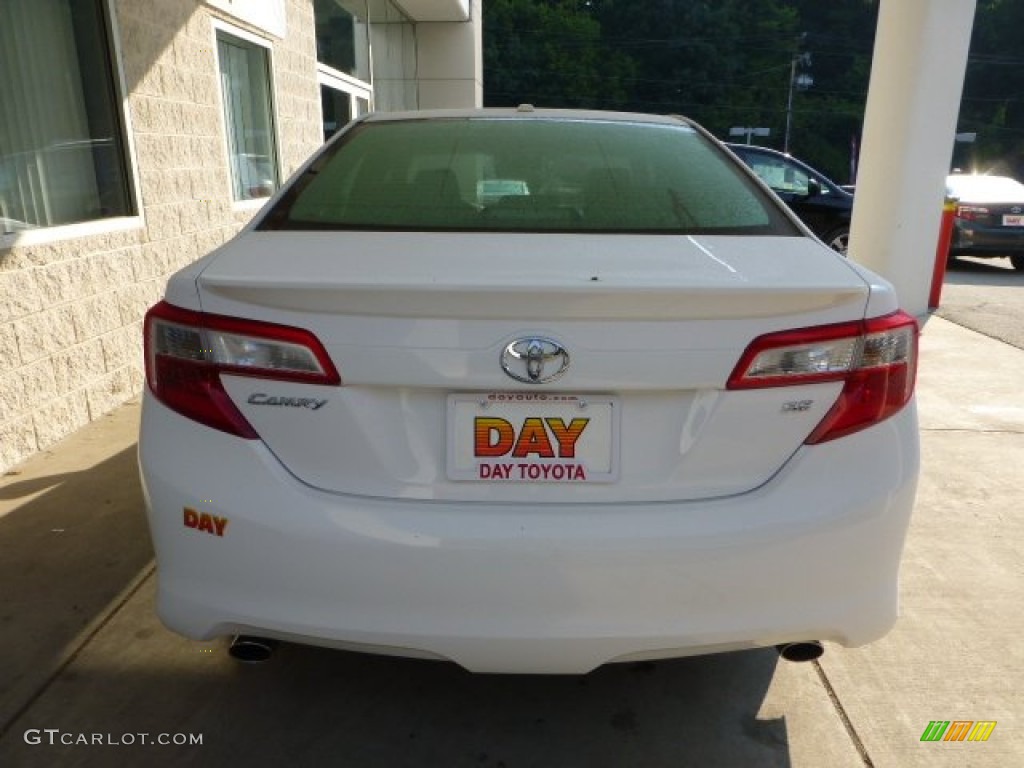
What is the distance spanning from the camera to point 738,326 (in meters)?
Answer: 1.65

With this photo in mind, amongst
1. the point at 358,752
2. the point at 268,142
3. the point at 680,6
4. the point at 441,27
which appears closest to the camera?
the point at 358,752

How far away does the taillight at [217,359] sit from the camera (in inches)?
65.3

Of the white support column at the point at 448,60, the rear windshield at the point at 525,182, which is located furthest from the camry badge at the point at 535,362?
the white support column at the point at 448,60

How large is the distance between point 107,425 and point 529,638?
3.43m

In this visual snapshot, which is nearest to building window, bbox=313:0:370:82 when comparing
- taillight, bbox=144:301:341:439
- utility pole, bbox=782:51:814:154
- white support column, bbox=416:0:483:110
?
white support column, bbox=416:0:483:110

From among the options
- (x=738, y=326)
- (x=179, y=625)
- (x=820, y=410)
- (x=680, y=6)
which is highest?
(x=680, y=6)

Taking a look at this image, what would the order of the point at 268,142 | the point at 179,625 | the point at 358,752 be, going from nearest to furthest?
the point at 179,625
the point at 358,752
the point at 268,142

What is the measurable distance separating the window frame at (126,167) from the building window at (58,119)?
0.01m

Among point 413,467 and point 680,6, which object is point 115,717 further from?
point 680,6

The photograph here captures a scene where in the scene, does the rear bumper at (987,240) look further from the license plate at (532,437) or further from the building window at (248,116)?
the license plate at (532,437)

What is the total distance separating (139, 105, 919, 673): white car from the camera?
163cm

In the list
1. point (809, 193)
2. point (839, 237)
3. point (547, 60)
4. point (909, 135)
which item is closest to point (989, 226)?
point (839, 237)

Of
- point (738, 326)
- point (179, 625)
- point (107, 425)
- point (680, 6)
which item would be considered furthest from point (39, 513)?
point (680, 6)

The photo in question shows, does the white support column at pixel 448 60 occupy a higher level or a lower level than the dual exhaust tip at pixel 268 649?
higher
